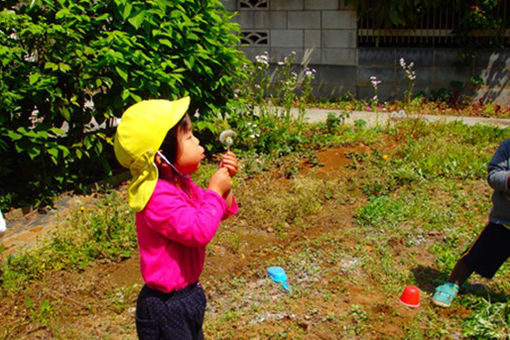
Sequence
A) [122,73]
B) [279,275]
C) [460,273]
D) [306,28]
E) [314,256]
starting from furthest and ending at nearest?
[306,28], [122,73], [314,256], [279,275], [460,273]

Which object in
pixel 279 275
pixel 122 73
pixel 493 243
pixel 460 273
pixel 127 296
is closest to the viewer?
pixel 493 243

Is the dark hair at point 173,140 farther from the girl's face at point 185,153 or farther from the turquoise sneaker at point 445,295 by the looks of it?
the turquoise sneaker at point 445,295

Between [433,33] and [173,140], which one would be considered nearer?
[173,140]

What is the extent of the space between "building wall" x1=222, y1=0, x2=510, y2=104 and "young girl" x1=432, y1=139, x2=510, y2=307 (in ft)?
18.0

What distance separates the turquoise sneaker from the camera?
137 inches

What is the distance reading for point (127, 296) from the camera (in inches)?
147

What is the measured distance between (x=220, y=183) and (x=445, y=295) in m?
1.97

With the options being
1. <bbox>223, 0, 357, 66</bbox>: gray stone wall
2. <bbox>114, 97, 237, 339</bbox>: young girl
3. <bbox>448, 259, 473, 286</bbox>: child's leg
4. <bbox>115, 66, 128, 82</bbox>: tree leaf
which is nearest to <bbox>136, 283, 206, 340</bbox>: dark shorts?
<bbox>114, 97, 237, 339</bbox>: young girl

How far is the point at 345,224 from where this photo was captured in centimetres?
477

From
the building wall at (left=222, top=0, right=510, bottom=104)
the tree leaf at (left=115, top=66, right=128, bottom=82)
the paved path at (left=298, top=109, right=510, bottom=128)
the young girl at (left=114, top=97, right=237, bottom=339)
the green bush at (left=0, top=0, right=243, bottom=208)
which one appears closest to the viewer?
the young girl at (left=114, top=97, right=237, bottom=339)

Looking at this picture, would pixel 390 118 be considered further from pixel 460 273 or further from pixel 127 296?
pixel 127 296

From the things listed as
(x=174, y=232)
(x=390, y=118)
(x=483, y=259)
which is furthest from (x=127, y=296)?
(x=390, y=118)

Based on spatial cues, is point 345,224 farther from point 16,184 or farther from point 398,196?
point 16,184

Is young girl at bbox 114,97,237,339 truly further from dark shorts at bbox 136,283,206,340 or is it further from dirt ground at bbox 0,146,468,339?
dirt ground at bbox 0,146,468,339
